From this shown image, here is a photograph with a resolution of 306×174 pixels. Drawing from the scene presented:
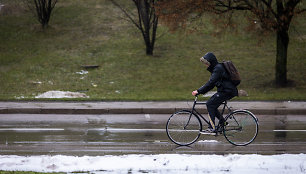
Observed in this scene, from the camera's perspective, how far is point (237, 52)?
2506 centimetres

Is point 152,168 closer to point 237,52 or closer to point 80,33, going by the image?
point 237,52

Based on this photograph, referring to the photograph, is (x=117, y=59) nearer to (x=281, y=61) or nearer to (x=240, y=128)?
(x=281, y=61)

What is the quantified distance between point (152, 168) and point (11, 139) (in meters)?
4.21

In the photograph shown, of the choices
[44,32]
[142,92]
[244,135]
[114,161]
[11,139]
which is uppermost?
[114,161]

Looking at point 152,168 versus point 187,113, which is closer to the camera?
point 152,168

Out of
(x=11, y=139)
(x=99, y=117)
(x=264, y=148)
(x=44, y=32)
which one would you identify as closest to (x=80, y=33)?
(x=44, y=32)

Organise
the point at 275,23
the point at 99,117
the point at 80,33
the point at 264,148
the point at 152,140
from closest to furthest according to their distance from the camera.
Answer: the point at 264,148 → the point at 152,140 → the point at 99,117 → the point at 275,23 → the point at 80,33

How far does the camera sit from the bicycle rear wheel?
29.4 ft

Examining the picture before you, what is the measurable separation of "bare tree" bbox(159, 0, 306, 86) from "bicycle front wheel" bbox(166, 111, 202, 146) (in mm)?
10446

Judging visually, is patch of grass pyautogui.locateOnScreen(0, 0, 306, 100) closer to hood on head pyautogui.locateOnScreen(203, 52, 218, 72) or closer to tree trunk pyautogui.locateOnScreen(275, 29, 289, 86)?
tree trunk pyautogui.locateOnScreen(275, 29, 289, 86)

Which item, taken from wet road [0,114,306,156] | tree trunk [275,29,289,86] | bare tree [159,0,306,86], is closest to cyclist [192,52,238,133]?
wet road [0,114,306,156]

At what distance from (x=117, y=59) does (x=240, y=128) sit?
15823 millimetres

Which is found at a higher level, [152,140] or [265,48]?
[152,140]

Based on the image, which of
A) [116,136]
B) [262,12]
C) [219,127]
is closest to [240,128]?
[219,127]
